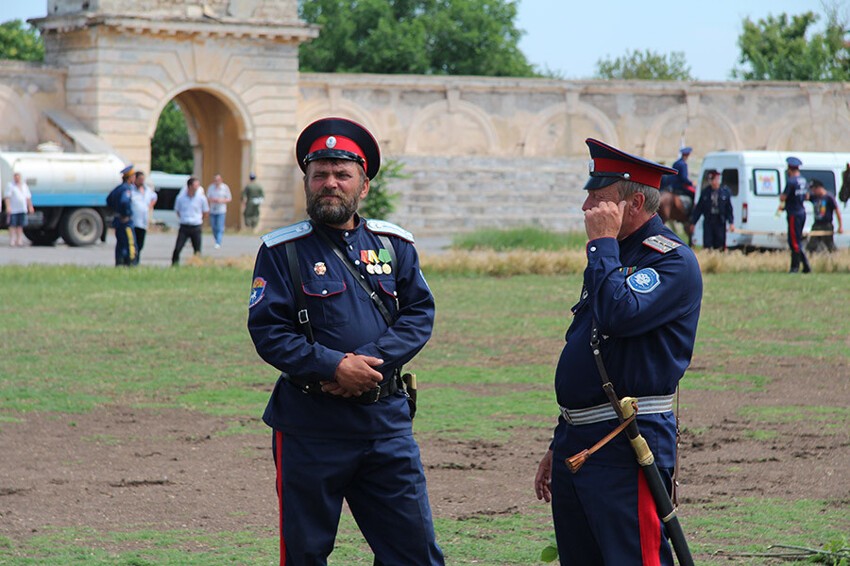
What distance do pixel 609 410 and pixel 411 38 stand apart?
182 ft

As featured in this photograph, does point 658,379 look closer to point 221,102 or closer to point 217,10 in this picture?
point 217,10

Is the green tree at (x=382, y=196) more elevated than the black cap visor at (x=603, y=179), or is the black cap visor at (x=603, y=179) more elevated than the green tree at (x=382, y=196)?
the black cap visor at (x=603, y=179)

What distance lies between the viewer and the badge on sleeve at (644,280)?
4281mm

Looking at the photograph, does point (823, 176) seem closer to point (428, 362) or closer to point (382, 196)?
point (382, 196)

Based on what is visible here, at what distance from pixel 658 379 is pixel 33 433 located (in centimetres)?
610

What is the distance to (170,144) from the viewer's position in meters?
67.3

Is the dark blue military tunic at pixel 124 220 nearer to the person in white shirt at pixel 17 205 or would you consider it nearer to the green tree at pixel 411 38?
the person in white shirt at pixel 17 205

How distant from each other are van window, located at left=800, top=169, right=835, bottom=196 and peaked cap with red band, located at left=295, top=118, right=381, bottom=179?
24.3 m

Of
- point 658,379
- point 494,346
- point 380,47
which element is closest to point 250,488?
point 658,379

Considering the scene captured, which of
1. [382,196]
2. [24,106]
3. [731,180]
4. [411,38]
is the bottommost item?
[382,196]

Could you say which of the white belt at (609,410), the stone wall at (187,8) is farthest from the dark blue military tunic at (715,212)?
the white belt at (609,410)

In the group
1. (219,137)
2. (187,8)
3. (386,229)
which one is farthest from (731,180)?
(386,229)

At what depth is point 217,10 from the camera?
128 feet

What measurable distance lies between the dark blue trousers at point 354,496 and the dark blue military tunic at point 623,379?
0.53 meters
